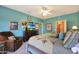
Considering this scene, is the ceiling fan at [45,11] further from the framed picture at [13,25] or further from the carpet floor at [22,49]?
the carpet floor at [22,49]

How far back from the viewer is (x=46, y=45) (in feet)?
7.74

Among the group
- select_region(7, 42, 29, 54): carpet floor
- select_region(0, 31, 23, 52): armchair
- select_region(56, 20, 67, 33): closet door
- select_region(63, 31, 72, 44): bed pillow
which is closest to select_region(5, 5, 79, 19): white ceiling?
select_region(56, 20, 67, 33): closet door

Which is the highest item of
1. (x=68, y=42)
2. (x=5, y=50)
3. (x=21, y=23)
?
(x=21, y=23)

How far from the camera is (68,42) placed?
2326 mm

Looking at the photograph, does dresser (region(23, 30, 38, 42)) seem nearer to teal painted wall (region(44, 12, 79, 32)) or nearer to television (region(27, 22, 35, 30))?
television (region(27, 22, 35, 30))

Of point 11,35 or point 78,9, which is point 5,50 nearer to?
point 11,35

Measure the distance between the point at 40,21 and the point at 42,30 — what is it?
184 mm

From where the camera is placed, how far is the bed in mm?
2336

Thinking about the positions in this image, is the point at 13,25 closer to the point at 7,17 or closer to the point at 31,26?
the point at 7,17

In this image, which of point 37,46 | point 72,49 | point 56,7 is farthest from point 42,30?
point 72,49

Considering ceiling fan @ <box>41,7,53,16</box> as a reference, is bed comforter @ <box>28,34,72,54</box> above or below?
below

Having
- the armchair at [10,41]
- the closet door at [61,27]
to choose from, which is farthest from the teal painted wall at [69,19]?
the armchair at [10,41]

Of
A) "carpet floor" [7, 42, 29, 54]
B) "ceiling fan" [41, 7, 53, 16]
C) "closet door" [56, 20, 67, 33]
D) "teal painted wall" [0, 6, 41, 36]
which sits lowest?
"carpet floor" [7, 42, 29, 54]

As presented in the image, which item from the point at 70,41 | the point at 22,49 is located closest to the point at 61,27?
the point at 70,41
